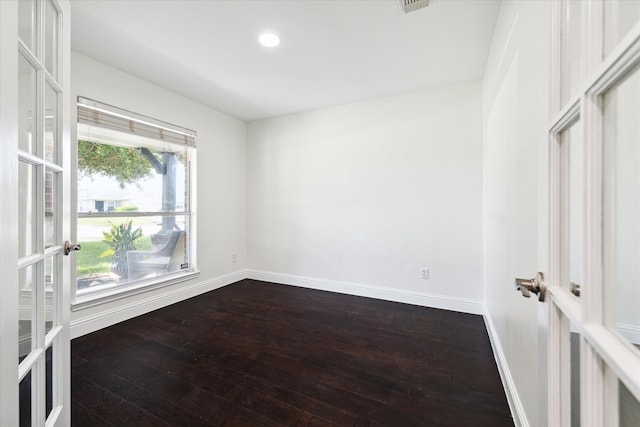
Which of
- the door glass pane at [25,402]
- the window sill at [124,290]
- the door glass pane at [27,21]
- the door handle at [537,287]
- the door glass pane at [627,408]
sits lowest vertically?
the window sill at [124,290]

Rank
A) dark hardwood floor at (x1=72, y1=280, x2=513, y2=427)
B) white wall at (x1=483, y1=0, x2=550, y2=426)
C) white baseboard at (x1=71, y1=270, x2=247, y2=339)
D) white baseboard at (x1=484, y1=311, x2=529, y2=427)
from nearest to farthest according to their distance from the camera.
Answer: white wall at (x1=483, y1=0, x2=550, y2=426) → white baseboard at (x1=484, y1=311, x2=529, y2=427) → dark hardwood floor at (x1=72, y1=280, x2=513, y2=427) → white baseboard at (x1=71, y1=270, x2=247, y2=339)

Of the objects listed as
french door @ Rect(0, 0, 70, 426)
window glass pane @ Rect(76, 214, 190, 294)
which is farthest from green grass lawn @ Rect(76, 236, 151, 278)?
french door @ Rect(0, 0, 70, 426)

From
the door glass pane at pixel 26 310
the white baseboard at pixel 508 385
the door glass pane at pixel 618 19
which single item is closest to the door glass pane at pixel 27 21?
the door glass pane at pixel 26 310

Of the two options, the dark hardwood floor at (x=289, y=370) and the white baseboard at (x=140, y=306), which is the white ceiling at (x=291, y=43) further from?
the dark hardwood floor at (x=289, y=370)

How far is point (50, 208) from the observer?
1.08 m

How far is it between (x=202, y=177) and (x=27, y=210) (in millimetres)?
2528

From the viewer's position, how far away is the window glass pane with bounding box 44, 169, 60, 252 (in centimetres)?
104

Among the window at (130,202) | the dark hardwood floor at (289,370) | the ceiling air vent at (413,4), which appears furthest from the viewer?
the window at (130,202)

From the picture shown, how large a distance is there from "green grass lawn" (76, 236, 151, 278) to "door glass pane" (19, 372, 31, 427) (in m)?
1.79

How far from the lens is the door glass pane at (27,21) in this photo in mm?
831

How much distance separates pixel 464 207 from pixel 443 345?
1401 millimetres

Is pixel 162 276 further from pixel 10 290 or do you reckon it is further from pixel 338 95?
pixel 338 95

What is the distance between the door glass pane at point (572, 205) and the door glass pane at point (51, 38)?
1.77 m

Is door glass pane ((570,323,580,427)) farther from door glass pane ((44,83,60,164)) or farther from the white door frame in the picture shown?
door glass pane ((44,83,60,164))
